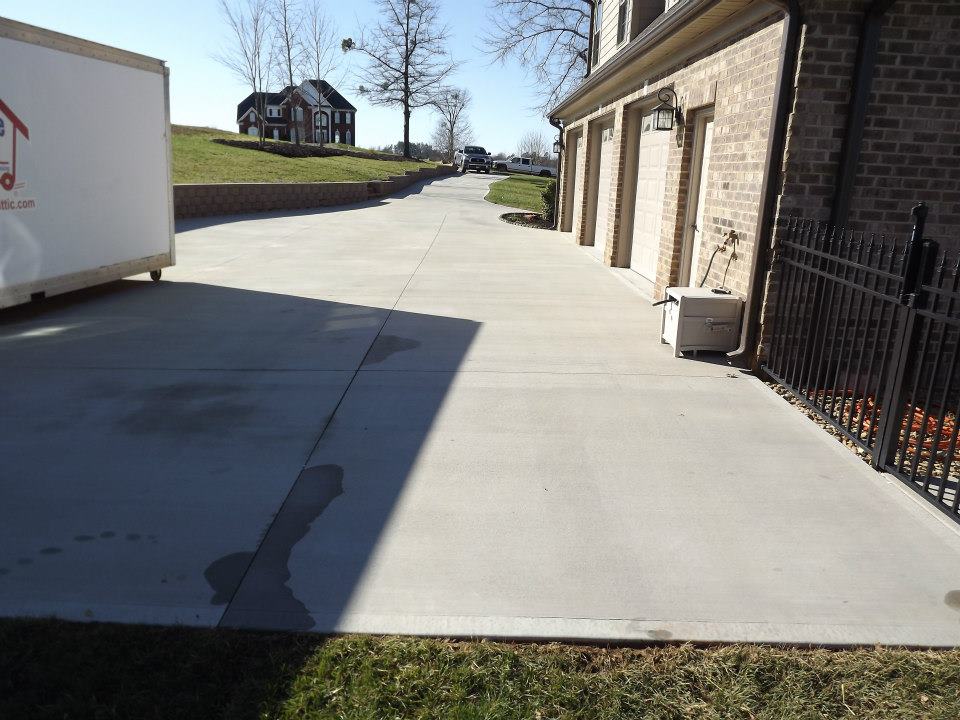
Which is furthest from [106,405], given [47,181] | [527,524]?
[47,181]

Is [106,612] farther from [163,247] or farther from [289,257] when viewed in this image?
[289,257]

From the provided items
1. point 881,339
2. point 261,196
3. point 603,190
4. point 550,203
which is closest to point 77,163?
point 881,339

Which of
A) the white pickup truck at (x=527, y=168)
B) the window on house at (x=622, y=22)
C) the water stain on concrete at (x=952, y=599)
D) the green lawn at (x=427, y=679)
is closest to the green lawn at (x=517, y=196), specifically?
the window on house at (x=622, y=22)

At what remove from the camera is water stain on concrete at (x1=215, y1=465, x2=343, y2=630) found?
3391 mm

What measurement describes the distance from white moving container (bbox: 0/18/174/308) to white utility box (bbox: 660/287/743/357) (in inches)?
279

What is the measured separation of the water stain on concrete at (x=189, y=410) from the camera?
553cm

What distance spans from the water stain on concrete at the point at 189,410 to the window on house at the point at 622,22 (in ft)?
37.3

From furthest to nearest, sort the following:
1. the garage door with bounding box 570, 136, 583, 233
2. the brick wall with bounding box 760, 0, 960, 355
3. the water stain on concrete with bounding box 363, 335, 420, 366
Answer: the garage door with bounding box 570, 136, 583, 233, the water stain on concrete with bounding box 363, 335, 420, 366, the brick wall with bounding box 760, 0, 960, 355

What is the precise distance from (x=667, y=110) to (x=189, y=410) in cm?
721

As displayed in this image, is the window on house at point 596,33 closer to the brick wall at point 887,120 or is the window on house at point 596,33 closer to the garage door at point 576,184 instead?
the garage door at point 576,184

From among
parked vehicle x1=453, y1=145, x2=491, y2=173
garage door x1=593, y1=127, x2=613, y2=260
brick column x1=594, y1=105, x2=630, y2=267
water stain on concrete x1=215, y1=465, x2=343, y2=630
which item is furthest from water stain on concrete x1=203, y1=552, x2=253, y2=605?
parked vehicle x1=453, y1=145, x2=491, y2=173

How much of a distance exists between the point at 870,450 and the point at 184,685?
4.50 m

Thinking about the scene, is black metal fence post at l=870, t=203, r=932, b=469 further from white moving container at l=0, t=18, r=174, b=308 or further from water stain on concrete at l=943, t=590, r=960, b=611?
white moving container at l=0, t=18, r=174, b=308

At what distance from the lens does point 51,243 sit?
900cm
